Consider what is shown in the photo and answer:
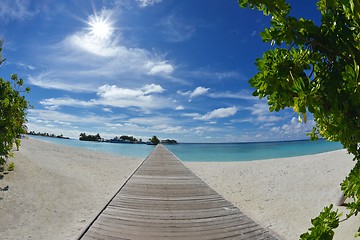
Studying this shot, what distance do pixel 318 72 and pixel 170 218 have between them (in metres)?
4.27

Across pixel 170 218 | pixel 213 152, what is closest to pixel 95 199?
pixel 170 218

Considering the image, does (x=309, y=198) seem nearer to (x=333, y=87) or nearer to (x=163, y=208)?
(x=163, y=208)

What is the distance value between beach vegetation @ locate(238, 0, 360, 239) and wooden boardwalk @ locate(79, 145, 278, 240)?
10.6ft

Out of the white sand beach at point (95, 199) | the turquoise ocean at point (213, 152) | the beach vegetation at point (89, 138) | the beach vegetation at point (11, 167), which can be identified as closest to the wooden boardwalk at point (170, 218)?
the white sand beach at point (95, 199)

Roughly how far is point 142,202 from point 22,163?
6390mm

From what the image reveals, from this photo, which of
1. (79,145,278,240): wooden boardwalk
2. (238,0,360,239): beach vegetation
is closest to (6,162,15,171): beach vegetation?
(79,145,278,240): wooden boardwalk

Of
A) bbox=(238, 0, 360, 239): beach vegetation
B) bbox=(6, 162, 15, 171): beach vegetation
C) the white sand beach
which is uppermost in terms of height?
bbox=(238, 0, 360, 239): beach vegetation

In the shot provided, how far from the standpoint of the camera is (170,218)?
4.80m

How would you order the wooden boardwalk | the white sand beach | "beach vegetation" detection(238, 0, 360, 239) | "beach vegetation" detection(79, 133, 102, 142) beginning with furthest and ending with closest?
"beach vegetation" detection(79, 133, 102, 142) < the white sand beach < the wooden boardwalk < "beach vegetation" detection(238, 0, 360, 239)

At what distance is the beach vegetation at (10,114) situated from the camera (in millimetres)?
6836

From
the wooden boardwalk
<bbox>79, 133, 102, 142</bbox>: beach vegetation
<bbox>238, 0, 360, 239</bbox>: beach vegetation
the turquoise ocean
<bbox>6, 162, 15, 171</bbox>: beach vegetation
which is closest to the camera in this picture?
<bbox>238, 0, 360, 239</bbox>: beach vegetation

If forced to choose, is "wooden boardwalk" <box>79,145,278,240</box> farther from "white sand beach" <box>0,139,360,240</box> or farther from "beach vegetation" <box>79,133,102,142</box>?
"beach vegetation" <box>79,133,102,142</box>

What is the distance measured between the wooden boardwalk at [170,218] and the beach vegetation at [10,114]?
12.7 ft

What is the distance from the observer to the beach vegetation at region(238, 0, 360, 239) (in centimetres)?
127
